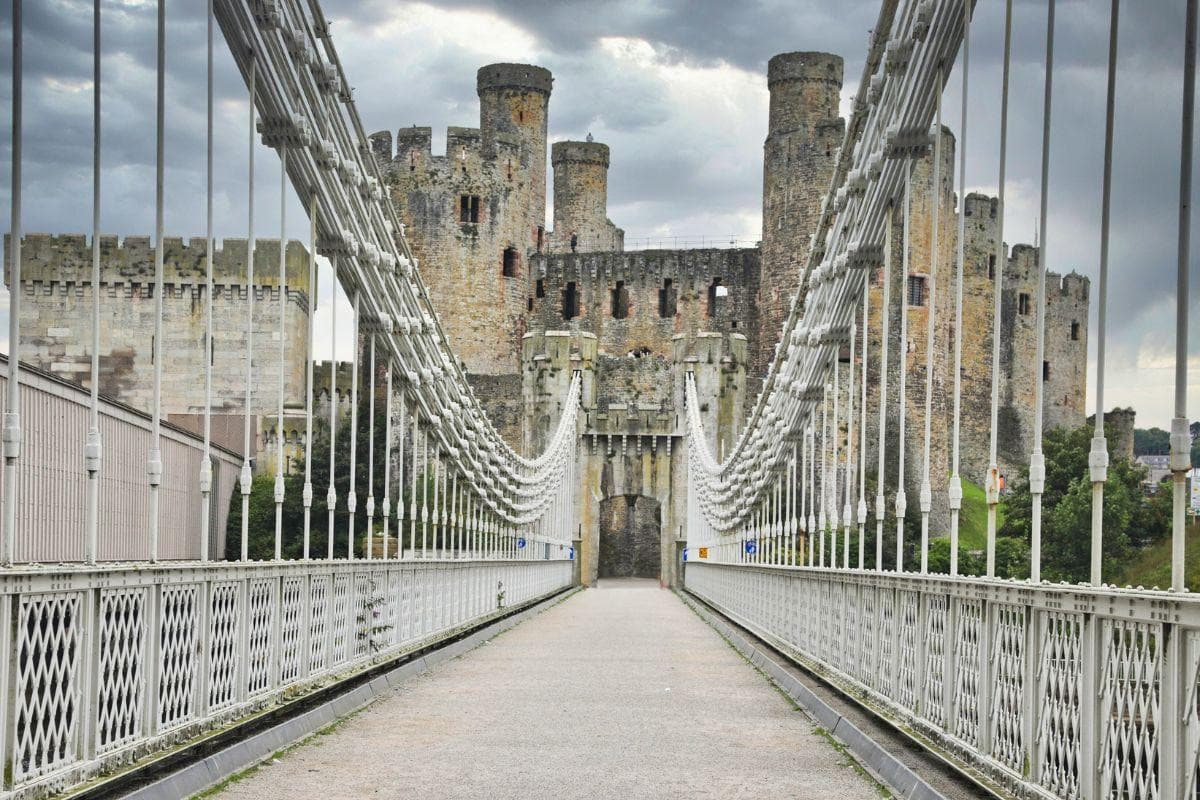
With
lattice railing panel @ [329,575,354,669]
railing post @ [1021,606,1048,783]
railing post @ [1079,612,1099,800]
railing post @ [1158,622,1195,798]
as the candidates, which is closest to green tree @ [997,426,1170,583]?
lattice railing panel @ [329,575,354,669]

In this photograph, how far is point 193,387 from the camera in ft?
148

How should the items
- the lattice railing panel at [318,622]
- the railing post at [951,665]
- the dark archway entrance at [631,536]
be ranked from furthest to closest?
the dark archway entrance at [631,536] < the lattice railing panel at [318,622] < the railing post at [951,665]

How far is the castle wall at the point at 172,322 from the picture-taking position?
42.1 meters

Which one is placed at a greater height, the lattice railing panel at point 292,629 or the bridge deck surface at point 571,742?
the lattice railing panel at point 292,629

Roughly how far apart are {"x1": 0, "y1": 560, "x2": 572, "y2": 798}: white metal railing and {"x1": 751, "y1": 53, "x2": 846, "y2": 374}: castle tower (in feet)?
138

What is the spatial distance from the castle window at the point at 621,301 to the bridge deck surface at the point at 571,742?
42.9 metres

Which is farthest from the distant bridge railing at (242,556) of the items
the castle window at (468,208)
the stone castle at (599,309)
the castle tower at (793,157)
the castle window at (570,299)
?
the castle window at (570,299)

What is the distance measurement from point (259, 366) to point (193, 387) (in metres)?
1.85

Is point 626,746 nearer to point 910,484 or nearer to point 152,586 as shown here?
point 152,586

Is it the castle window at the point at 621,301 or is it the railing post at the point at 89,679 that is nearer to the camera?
the railing post at the point at 89,679

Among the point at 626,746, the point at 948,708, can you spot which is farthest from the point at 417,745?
the point at 948,708

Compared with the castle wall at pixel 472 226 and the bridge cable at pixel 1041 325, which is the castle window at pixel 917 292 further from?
the bridge cable at pixel 1041 325

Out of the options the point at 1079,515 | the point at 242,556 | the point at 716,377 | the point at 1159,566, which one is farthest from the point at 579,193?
the point at 242,556

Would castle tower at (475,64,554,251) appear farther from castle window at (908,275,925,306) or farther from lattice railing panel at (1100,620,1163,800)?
lattice railing panel at (1100,620,1163,800)
